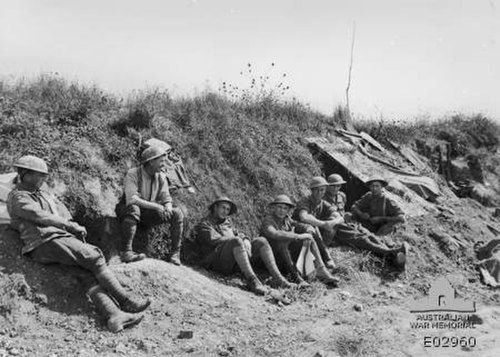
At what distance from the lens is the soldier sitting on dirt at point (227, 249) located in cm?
829

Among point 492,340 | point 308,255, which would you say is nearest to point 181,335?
point 308,255

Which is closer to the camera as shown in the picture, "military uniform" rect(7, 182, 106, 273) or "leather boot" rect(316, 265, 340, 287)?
"military uniform" rect(7, 182, 106, 273)

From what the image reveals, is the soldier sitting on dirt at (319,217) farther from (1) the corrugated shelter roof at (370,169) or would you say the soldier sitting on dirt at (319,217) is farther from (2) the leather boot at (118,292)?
(2) the leather boot at (118,292)

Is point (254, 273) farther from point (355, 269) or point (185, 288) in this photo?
point (355, 269)

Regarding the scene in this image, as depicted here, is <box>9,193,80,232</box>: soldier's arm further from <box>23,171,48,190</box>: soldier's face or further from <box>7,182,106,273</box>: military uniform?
<box>23,171,48,190</box>: soldier's face

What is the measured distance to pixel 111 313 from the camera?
6.38m

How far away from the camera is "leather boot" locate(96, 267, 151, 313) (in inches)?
259

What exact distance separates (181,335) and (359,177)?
7019 millimetres

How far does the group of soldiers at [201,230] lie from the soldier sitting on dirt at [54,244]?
0.01 metres

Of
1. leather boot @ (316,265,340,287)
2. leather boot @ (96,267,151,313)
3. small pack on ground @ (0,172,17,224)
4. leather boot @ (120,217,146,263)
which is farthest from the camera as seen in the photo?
leather boot @ (316,265,340,287)

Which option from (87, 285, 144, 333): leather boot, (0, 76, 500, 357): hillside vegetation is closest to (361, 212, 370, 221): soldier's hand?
(0, 76, 500, 357): hillside vegetation

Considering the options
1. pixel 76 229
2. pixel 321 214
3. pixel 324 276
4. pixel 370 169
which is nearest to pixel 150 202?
pixel 76 229

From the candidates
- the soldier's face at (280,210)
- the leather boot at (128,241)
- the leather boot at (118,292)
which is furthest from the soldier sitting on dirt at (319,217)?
the leather boot at (118,292)

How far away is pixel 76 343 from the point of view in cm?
597
